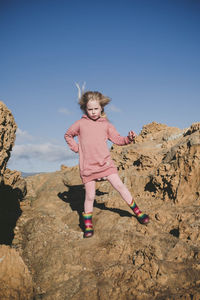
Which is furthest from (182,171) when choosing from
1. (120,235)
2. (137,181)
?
(120,235)

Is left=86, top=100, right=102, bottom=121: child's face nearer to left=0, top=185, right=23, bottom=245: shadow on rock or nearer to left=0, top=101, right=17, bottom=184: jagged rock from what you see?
left=0, top=101, right=17, bottom=184: jagged rock

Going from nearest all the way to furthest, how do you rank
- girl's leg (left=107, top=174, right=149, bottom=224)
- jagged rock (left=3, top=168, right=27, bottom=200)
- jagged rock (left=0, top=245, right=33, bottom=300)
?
jagged rock (left=0, top=245, right=33, bottom=300), girl's leg (left=107, top=174, right=149, bottom=224), jagged rock (left=3, top=168, right=27, bottom=200)

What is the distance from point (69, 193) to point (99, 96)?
312cm

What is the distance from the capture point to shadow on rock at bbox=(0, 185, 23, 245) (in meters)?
3.71

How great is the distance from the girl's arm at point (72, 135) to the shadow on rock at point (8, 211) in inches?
76.6

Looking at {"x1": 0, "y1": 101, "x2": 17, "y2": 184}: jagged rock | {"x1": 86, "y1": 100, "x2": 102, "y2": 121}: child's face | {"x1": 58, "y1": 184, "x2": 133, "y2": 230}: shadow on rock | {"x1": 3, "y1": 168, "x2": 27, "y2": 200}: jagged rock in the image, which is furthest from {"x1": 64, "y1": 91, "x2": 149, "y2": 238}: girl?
{"x1": 3, "y1": 168, "x2": 27, "y2": 200}: jagged rock

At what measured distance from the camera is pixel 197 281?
2037 mm

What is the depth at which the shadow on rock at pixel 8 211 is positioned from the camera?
3708mm

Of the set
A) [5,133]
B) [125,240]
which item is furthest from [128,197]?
[5,133]

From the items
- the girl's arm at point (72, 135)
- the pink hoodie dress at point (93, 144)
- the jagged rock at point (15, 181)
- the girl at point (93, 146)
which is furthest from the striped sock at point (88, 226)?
the jagged rock at point (15, 181)

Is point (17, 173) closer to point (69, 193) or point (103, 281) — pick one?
point (69, 193)

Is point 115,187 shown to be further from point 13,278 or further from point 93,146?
point 13,278

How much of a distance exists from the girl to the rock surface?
0.47 meters

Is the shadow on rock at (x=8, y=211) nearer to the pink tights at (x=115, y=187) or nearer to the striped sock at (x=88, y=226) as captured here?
the striped sock at (x=88, y=226)
